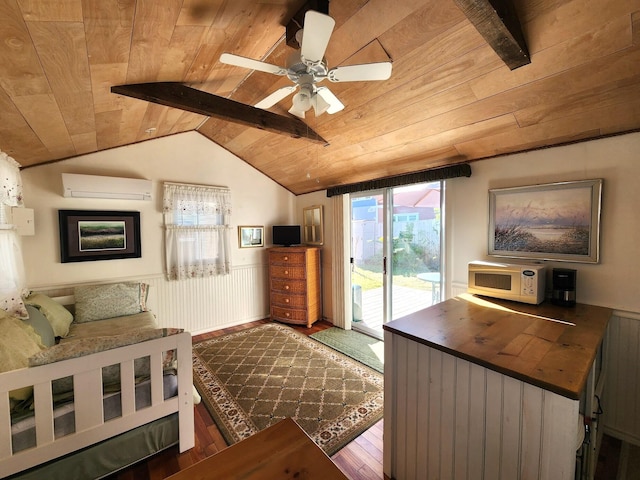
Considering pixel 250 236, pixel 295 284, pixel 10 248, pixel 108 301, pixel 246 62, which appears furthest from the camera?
pixel 250 236

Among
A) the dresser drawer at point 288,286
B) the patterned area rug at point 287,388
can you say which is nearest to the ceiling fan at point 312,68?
the patterned area rug at point 287,388

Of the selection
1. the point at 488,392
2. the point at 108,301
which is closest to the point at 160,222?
the point at 108,301

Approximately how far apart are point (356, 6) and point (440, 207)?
1936 mm

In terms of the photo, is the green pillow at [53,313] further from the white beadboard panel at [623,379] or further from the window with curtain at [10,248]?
the white beadboard panel at [623,379]

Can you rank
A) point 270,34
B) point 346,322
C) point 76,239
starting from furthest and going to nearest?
1. point 346,322
2. point 76,239
3. point 270,34

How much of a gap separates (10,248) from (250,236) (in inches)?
98.6

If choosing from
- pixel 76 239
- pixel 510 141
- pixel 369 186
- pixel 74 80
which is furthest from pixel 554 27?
pixel 76 239

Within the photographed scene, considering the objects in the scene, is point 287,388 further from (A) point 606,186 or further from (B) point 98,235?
(A) point 606,186

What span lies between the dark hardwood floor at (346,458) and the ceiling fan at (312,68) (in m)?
2.26

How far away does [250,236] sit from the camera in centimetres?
425

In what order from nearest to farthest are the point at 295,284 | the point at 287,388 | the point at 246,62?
the point at 246,62 → the point at 287,388 → the point at 295,284

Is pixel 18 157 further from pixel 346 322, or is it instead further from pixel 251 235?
pixel 346 322

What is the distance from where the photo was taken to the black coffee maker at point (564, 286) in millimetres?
1906

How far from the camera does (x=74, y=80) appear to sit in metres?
1.53
